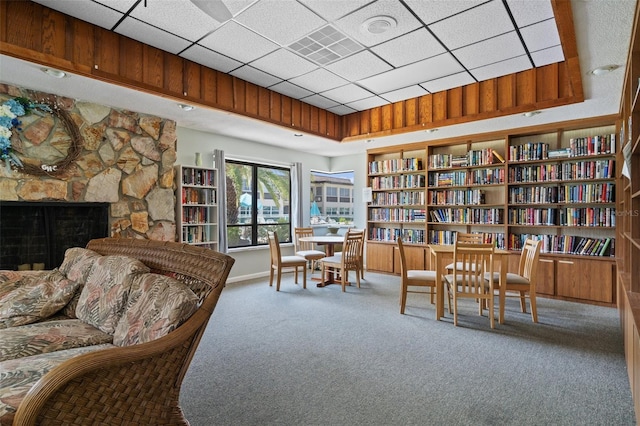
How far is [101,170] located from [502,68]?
15.9ft

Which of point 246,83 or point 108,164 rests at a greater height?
point 246,83

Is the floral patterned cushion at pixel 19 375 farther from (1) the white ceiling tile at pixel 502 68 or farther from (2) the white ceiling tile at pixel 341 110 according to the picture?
(2) the white ceiling tile at pixel 341 110

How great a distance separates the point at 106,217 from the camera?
4070mm

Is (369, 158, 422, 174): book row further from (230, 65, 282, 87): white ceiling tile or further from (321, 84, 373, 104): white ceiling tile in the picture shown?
(230, 65, 282, 87): white ceiling tile

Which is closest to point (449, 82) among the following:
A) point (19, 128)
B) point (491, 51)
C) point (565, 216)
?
point (491, 51)

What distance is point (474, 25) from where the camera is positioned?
2951 millimetres

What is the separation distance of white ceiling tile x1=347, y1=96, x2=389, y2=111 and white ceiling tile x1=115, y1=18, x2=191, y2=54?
8.37ft

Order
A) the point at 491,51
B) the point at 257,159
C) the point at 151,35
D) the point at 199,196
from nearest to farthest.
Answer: the point at 151,35
the point at 491,51
the point at 199,196
the point at 257,159

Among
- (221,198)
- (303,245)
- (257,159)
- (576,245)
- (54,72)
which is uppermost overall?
(54,72)

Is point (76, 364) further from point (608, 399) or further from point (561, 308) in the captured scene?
point (561, 308)

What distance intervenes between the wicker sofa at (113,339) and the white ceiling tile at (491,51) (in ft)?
10.5

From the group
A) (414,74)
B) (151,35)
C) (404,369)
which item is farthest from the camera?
(414,74)

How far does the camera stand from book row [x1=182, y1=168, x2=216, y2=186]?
4.90m

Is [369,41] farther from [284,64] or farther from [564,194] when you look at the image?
[564,194]
